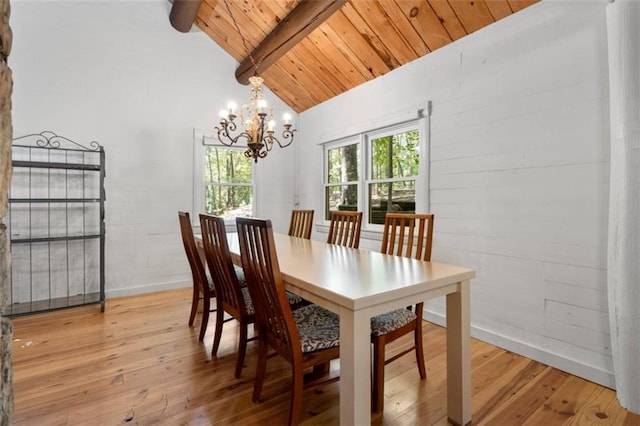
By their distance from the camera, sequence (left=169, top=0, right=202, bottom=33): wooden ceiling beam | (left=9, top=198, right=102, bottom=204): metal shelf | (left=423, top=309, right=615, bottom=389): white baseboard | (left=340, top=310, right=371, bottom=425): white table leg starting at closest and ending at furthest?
(left=340, top=310, right=371, bottom=425): white table leg
(left=423, top=309, right=615, bottom=389): white baseboard
(left=9, top=198, right=102, bottom=204): metal shelf
(left=169, top=0, right=202, bottom=33): wooden ceiling beam

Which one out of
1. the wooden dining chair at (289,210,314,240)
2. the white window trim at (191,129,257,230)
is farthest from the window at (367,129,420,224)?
the white window trim at (191,129,257,230)

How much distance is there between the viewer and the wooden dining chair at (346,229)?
2623 millimetres

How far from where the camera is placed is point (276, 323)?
1.55 meters

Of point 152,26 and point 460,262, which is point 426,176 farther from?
point 152,26

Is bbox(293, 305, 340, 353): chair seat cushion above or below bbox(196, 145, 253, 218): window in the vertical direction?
below

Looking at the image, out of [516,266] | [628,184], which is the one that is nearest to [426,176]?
[516,266]

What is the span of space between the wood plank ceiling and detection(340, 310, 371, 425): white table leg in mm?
2486

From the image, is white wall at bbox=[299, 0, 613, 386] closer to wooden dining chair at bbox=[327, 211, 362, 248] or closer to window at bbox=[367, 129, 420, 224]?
window at bbox=[367, 129, 420, 224]

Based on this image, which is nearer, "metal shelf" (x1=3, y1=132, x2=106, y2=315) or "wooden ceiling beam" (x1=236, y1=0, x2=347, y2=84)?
"wooden ceiling beam" (x1=236, y1=0, x2=347, y2=84)

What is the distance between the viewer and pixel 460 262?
2.67 metres

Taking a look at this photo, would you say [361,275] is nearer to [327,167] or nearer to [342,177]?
[342,177]

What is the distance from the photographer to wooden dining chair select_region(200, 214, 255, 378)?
6.32 ft

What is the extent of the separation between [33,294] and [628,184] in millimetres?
4858

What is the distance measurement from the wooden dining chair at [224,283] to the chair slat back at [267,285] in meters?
0.27
